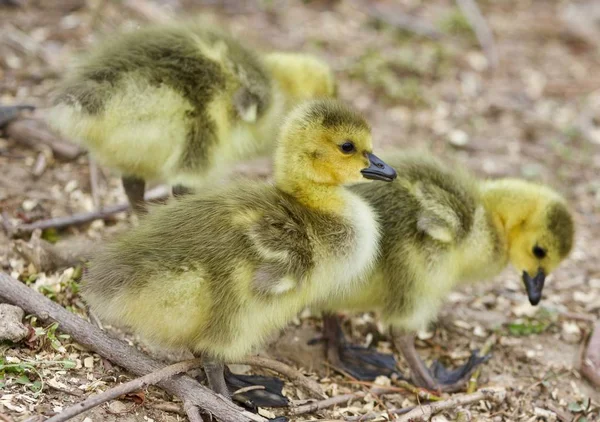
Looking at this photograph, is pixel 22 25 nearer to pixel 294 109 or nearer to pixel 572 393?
pixel 294 109

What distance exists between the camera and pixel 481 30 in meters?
5.43

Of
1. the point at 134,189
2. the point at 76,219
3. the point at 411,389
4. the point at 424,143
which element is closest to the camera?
the point at 411,389

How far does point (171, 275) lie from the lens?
2160mm

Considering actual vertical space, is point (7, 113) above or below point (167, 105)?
below

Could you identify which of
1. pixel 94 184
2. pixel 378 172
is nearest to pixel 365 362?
pixel 378 172

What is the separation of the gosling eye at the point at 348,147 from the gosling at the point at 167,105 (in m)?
0.31

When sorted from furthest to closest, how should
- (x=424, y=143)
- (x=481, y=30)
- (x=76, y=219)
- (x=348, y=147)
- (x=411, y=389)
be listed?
(x=481, y=30) < (x=424, y=143) < (x=76, y=219) < (x=411, y=389) < (x=348, y=147)

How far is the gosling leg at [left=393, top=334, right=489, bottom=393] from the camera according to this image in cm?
→ 285

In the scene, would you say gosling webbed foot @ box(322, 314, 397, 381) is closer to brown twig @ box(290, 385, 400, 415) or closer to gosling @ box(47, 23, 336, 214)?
brown twig @ box(290, 385, 400, 415)

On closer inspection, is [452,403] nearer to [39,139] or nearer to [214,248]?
[214,248]

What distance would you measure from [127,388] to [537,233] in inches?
59.1

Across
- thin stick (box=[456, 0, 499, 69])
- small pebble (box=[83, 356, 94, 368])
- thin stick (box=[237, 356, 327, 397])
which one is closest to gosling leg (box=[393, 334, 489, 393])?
thin stick (box=[237, 356, 327, 397])

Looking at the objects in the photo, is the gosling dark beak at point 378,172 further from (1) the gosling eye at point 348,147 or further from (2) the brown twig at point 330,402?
(2) the brown twig at point 330,402

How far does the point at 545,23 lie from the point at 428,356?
3450 mm
